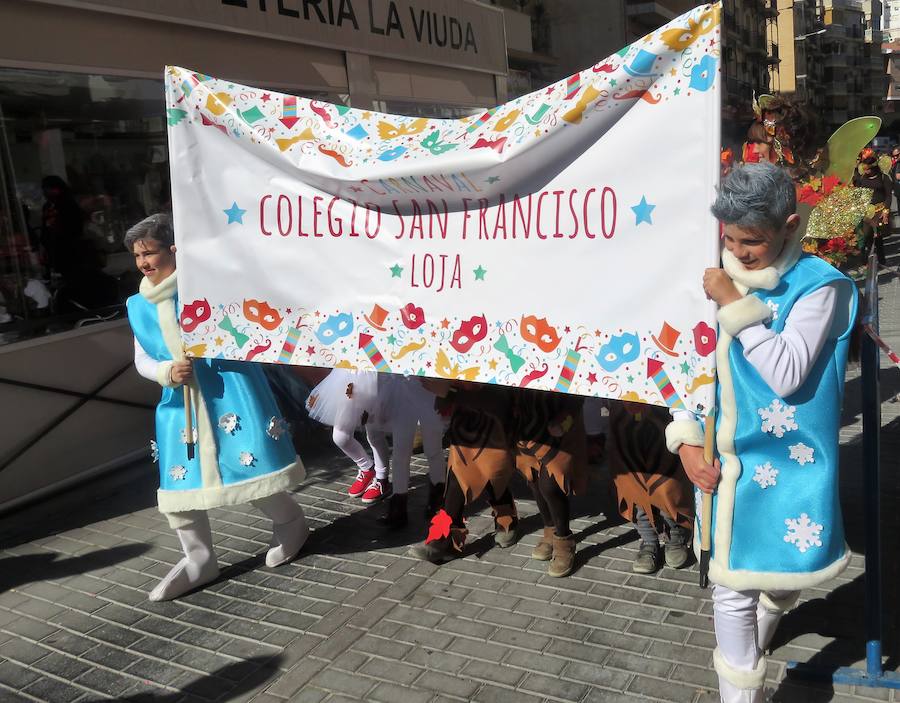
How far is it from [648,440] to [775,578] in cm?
149

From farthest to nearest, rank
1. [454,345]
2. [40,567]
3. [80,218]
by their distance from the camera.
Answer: [80,218] → [40,567] → [454,345]

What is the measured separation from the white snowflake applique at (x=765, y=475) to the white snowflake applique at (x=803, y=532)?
123 mm

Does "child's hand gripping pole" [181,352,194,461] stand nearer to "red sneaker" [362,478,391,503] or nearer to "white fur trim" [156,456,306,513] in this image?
"white fur trim" [156,456,306,513]

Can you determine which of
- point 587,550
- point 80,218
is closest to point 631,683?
point 587,550

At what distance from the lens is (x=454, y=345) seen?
3.38 m

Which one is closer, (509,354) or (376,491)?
(509,354)

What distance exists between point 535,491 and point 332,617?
1166 mm

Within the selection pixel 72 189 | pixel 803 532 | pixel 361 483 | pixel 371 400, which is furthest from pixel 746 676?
pixel 72 189

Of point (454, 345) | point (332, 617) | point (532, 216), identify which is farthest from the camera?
point (332, 617)

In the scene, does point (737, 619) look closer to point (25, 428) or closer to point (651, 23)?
point (25, 428)

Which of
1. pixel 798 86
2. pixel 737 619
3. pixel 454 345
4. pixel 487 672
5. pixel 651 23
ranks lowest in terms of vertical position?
pixel 487 672

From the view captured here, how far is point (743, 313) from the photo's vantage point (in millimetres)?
2566

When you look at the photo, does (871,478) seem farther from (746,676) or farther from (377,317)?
(377,317)

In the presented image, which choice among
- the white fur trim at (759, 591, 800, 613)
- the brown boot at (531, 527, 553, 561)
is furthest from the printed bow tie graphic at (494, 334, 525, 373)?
the brown boot at (531, 527, 553, 561)
